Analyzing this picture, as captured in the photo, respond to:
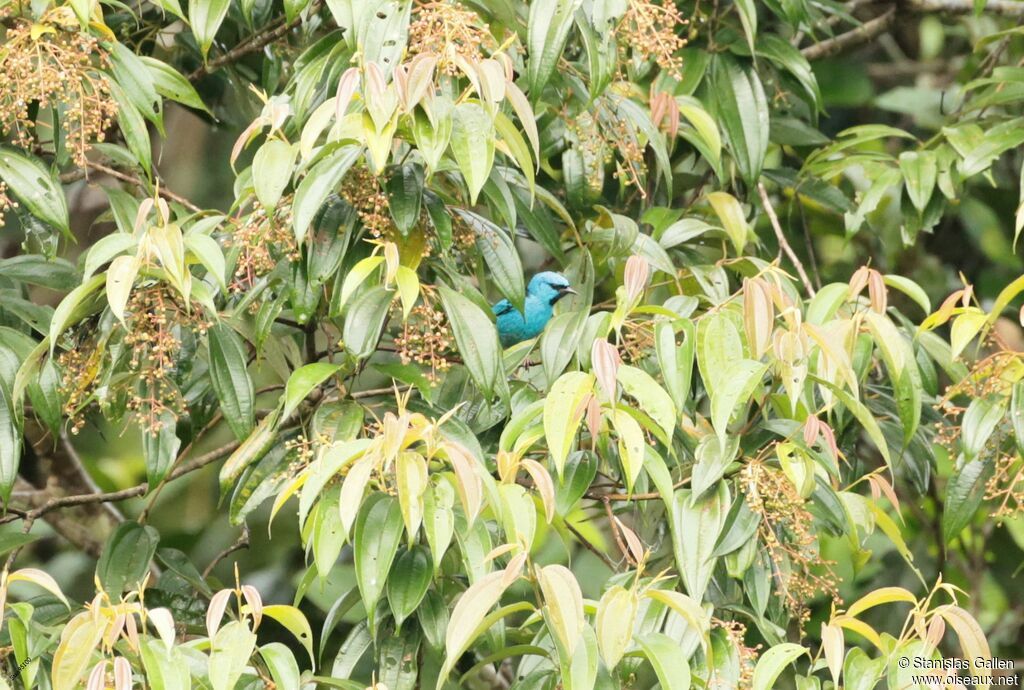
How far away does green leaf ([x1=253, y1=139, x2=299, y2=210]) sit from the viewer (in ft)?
7.82

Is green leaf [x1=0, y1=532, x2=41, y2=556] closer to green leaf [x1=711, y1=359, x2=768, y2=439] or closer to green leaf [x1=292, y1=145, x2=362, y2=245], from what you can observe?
green leaf [x1=292, y1=145, x2=362, y2=245]

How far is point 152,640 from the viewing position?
2.05 metres

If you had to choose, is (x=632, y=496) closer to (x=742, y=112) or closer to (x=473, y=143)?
(x=473, y=143)

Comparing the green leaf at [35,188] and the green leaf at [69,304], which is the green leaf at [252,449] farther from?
the green leaf at [35,188]

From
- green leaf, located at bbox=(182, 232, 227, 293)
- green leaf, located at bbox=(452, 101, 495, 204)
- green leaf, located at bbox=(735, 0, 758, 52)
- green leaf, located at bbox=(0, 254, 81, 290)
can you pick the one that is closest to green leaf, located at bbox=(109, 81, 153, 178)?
green leaf, located at bbox=(0, 254, 81, 290)

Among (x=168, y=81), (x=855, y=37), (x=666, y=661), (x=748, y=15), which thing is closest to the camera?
(x=666, y=661)

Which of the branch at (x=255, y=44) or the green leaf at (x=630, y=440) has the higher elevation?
the branch at (x=255, y=44)

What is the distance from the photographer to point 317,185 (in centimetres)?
237

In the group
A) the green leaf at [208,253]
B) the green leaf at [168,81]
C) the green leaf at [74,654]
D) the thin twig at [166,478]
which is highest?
the green leaf at [168,81]

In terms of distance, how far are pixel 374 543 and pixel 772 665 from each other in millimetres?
713

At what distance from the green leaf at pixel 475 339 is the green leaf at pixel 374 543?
383mm

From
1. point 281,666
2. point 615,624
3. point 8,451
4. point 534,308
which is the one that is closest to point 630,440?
point 615,624

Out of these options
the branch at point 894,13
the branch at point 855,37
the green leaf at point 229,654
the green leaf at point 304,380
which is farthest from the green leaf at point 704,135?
Answer: the green leaf at point 229,654

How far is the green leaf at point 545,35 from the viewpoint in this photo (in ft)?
8.50
